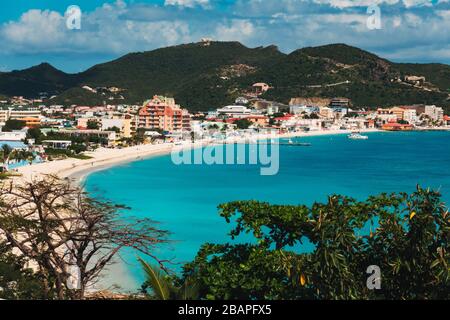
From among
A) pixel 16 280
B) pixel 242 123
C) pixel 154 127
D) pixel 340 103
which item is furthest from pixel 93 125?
pixel 340 103

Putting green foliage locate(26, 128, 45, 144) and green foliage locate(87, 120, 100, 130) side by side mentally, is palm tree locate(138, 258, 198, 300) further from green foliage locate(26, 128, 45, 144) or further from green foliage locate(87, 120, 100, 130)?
green foliage locate(87, 120, 100, 130)

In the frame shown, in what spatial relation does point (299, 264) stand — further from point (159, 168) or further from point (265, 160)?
point (265, 160)

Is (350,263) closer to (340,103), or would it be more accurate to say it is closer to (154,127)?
(154,127)

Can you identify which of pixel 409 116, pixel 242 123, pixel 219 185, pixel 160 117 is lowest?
pixel 219 185

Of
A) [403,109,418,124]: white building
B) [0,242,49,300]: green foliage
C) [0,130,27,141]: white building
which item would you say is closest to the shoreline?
[0,130,27,141]: white building

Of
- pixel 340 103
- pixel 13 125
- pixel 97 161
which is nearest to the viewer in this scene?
pixel 97 161
